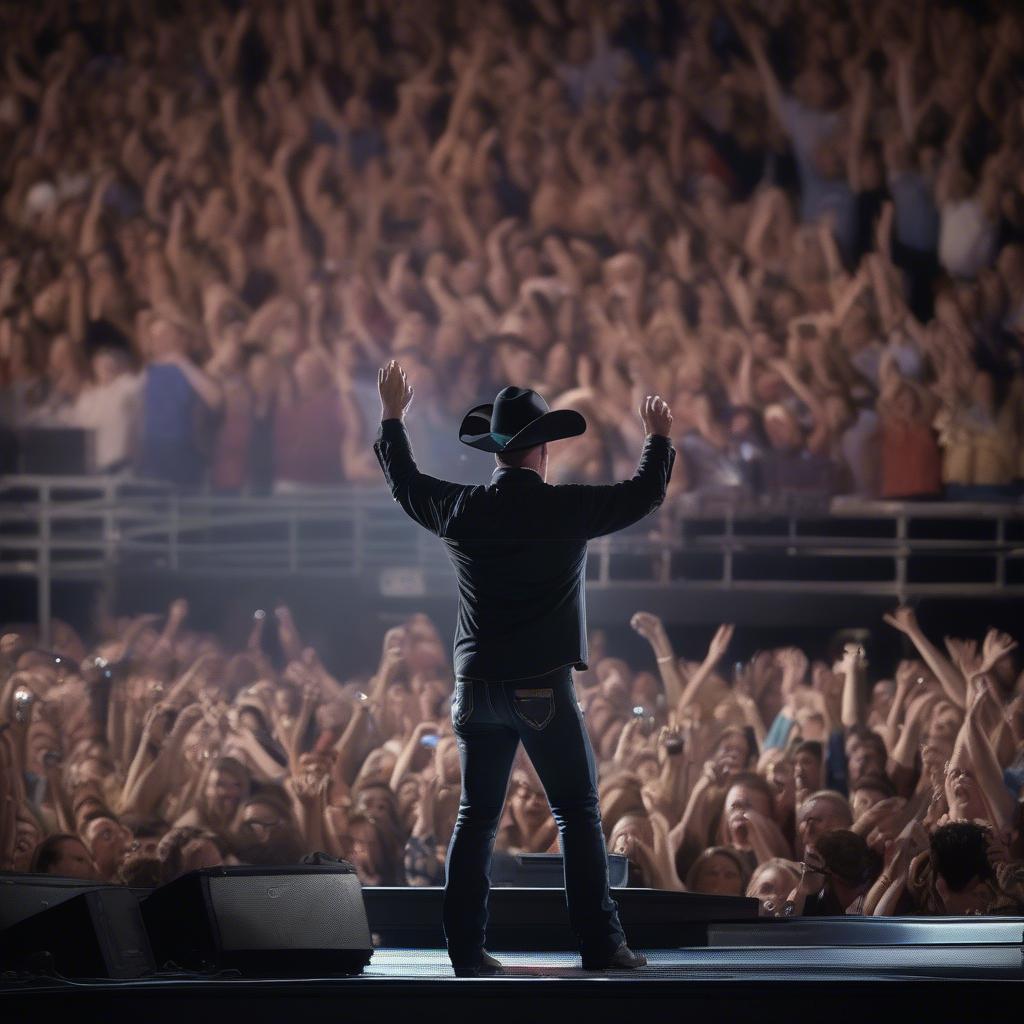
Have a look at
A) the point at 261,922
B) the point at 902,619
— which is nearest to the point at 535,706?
the point at 261,922

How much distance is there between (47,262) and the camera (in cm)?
566

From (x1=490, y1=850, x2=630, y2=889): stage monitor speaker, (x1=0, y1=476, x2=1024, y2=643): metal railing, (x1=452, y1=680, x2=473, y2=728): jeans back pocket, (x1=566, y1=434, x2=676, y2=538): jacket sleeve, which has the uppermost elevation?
(x1=566, y1=434, x2=676, y2=538): jacket sleeve

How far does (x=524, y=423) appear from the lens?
290cm

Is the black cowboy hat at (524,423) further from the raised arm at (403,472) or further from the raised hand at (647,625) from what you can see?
the raised hand at (647,625)

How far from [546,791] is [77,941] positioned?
85 cm

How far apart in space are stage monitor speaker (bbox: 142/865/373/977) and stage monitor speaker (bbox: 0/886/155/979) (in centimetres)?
13

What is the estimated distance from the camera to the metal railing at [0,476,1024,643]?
539cm

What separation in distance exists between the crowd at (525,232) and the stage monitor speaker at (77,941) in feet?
9.73

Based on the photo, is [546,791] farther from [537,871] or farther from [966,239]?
[966,239]

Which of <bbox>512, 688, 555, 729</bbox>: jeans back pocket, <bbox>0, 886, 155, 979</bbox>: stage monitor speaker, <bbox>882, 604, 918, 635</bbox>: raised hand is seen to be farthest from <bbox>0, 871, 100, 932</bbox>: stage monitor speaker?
<bbox>882, 604, 918, 635</bbox>: raised hand

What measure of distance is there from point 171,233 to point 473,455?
1.38 metres

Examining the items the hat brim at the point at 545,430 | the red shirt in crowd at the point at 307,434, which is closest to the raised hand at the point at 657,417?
the hat brim at the point at 545,430

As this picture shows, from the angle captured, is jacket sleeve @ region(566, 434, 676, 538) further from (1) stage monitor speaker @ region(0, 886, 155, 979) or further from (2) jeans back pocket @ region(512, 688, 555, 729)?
(1) stage monitor speaker @ region(0, 886, 155, 979)
